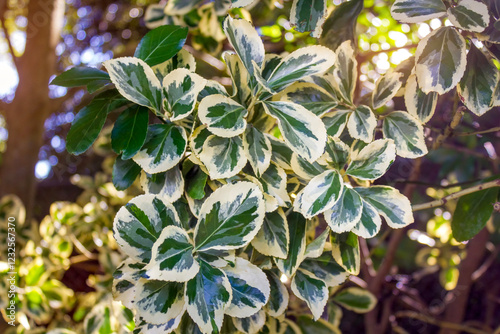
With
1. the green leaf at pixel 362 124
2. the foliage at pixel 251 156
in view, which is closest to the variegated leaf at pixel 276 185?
the foliage at pixel 251 156

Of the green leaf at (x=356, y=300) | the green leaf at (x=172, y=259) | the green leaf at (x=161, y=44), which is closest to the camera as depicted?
the green leaf at (x=172, y=259)

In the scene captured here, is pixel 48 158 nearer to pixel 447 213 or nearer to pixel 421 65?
pixel 447 213

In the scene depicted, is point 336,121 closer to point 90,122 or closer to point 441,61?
point 441,61

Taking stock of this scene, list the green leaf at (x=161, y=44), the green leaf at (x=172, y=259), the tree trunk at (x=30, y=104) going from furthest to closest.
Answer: the tree trunk at (x=30, y=104), the green leaf at (x=161, y=44), the green leaf at (x=172, y=259)

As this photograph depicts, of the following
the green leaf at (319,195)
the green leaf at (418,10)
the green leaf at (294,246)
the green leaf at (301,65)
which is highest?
the green leaf at (418,10)

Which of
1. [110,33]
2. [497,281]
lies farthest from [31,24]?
[497,281]

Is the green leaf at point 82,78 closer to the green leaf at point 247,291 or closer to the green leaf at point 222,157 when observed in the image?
the green leaf at point 222,157

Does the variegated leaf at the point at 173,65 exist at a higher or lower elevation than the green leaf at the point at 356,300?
higher

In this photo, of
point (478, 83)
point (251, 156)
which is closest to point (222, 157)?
point (251, 156)
